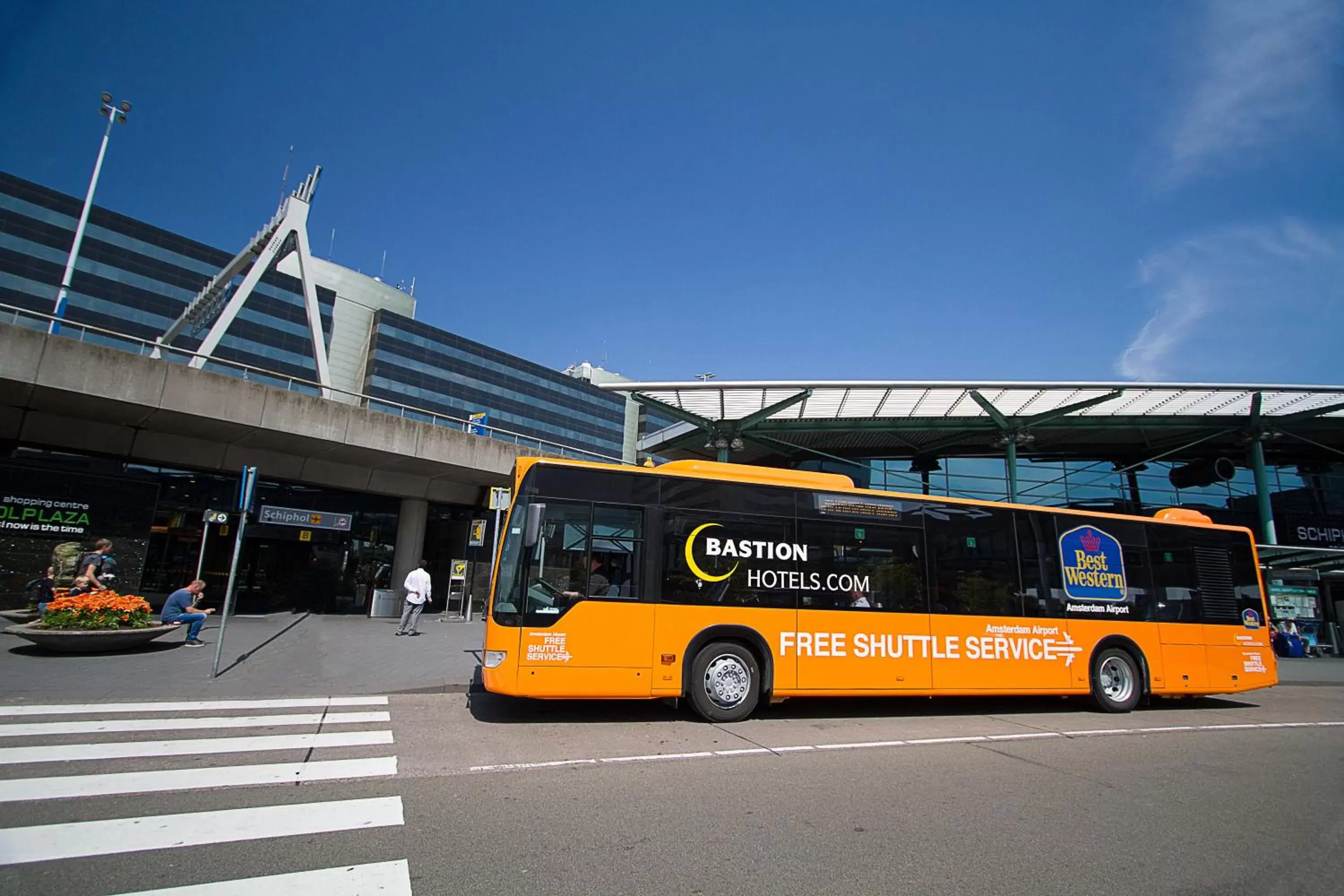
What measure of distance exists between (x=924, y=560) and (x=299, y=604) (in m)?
20.4

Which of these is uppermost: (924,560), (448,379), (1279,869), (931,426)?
(448,379)

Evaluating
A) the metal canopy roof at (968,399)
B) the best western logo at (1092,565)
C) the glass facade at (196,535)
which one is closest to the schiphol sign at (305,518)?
the glass facade at (196,535)

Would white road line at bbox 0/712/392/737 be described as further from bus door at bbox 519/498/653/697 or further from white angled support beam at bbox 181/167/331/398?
white angled support beam at bbox 181/167/331/398

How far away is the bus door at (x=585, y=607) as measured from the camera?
25.2ft

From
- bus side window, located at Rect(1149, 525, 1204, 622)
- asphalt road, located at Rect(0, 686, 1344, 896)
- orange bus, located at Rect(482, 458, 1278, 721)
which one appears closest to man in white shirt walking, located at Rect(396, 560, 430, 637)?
asphalt road, located at Rect(0, 686, 1344, 896)

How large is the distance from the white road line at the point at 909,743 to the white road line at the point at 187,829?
1356 mm

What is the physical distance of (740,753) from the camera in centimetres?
684

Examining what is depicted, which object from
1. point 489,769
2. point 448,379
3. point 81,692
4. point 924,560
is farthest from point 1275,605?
point 448,379

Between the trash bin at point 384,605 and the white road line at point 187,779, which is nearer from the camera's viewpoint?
the white road line at point 187,779

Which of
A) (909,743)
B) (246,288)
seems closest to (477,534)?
(909,743)

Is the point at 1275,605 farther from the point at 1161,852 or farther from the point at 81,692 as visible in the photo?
the point at 81,692

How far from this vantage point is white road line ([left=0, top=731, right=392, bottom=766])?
5.76 m

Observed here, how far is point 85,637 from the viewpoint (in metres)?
10.6

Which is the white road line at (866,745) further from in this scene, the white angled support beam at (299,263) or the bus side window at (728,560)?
the white angled support beam at (299,263)
